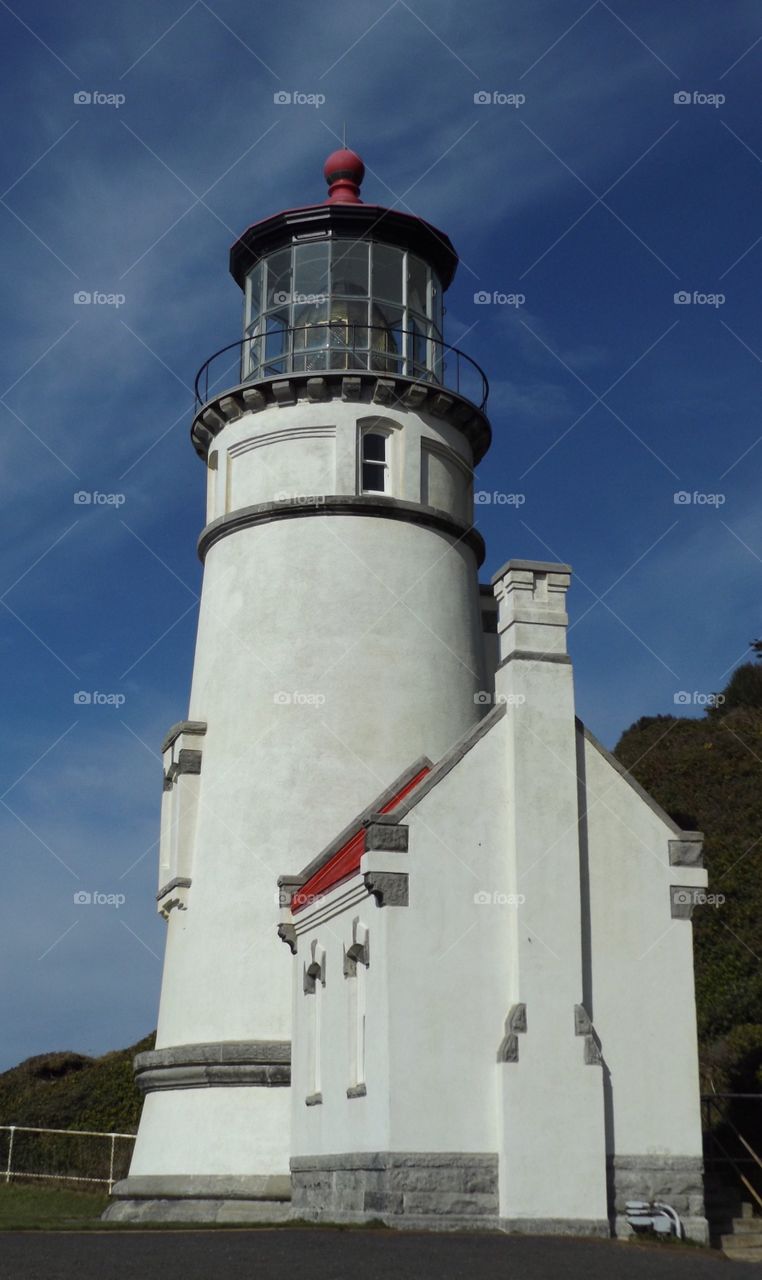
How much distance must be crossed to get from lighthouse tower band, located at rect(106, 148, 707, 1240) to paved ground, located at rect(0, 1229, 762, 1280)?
44.3 inches

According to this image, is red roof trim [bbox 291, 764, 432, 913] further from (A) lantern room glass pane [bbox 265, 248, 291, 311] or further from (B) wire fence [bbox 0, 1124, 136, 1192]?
(B) wire fence [bbox 0, 1124, 136, 1192]

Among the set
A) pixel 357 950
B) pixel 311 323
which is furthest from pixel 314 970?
pixel 311 323

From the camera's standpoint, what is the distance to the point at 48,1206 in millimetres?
22234

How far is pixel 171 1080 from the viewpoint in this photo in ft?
58.2

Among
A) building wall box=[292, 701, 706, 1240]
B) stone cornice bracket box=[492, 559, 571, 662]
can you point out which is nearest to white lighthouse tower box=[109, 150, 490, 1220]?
building wall box=[292, 701, 706, 1240]

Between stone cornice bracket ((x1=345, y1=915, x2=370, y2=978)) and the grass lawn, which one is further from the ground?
stone cornice bracket ((x1=345, y1=915, x2=370, y2=978))

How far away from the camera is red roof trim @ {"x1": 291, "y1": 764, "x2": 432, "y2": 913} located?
15.3 meters

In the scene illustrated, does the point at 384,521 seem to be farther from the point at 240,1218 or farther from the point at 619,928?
the point at 240,1218

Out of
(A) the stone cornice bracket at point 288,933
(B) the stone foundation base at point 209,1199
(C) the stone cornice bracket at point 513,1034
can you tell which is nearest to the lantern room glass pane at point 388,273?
(A) the stone cornice bracket at point 288,933

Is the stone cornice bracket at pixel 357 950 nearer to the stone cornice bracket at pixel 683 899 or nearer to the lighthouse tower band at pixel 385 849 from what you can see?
the lighthouse tower band at pixel 385 849

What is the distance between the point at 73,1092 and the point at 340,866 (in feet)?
51.5

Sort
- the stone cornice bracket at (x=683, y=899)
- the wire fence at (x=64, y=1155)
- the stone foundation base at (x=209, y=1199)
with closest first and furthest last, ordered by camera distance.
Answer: the stone cornice bracket at (x=683, y=899)
the stone foundation base at (x=209, y=1199)
the wire fence at (x=64, y=1155)

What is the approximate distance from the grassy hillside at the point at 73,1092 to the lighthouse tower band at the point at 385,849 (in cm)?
932

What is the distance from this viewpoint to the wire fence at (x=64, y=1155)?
24984 millimetres
